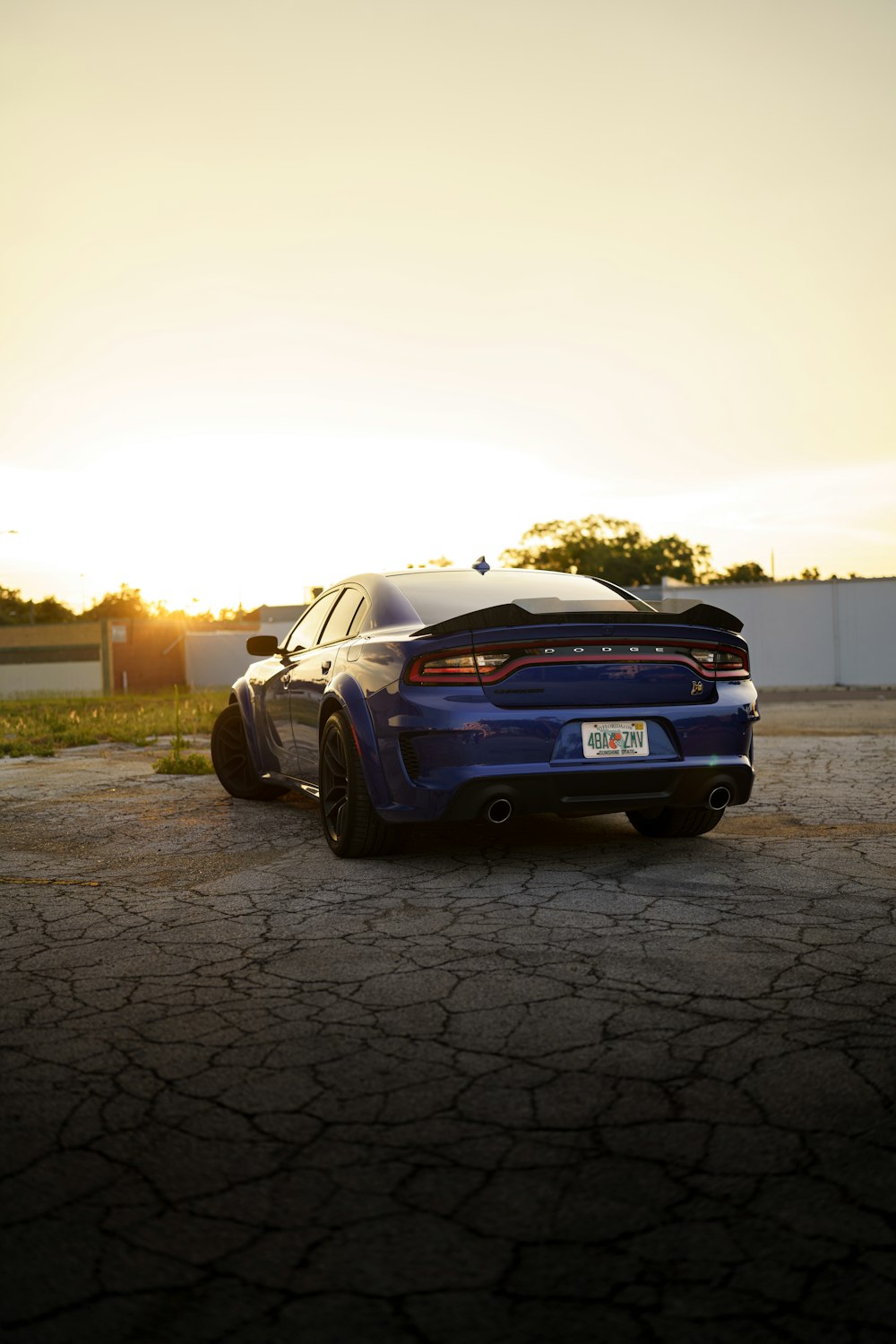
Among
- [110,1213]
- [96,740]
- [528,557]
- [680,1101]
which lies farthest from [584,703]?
[528,557]

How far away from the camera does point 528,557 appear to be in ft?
240

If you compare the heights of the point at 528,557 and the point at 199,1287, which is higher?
the point at 528,557

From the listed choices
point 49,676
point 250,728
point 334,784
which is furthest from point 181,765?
point 49,676

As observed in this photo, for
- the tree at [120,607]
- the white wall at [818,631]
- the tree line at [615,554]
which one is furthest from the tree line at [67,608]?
the white wall at [818,631]

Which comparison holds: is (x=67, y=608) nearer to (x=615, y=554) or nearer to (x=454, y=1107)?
(x=615, y=554)

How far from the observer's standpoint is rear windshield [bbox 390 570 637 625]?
245 inches

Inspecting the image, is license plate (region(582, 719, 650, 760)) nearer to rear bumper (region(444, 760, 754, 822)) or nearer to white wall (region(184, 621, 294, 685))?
rear bumper (region(444, 760, 754, 822))

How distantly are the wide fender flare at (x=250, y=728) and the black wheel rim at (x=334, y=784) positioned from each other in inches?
69.0

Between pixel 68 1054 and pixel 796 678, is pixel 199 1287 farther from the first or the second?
pixel 796 678

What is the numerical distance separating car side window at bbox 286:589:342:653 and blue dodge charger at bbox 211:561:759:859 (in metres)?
1.06

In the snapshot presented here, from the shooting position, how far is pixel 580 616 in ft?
18.7

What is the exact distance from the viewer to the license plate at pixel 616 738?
5.66 meters

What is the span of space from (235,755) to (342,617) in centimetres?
220

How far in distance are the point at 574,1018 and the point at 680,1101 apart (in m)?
0.65
